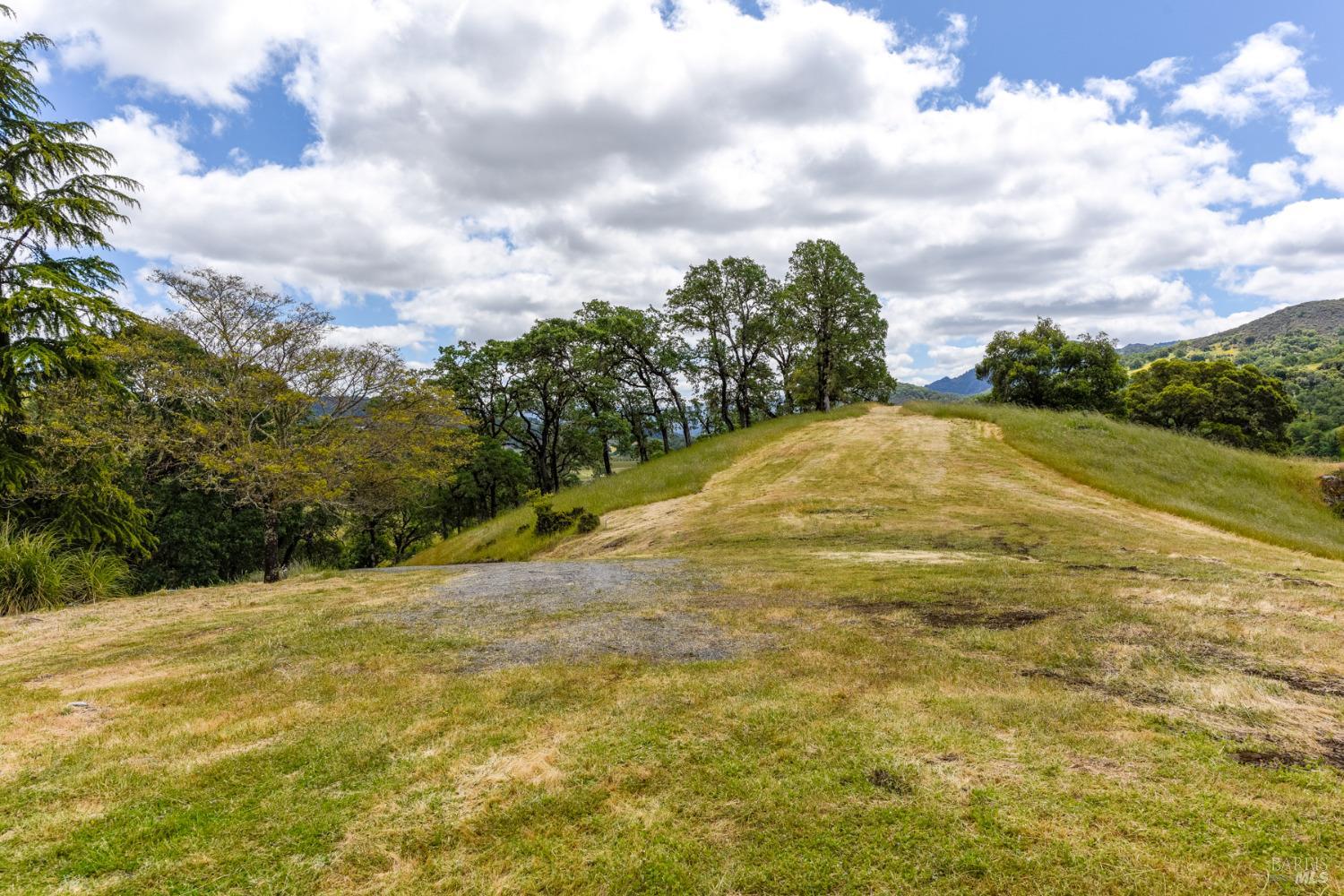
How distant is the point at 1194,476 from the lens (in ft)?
70.4

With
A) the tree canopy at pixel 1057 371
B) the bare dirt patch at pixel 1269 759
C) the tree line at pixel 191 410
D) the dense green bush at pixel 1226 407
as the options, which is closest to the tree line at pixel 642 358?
the tree line at pixel 191 410

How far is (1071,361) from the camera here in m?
47.9

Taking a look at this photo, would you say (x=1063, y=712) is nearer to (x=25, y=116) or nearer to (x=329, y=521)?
(x=25, y=116)

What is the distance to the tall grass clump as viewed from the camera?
10.9m

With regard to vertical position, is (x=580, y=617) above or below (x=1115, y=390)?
below

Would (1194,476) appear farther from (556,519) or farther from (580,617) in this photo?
(556,519)

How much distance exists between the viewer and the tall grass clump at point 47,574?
10.9 meters

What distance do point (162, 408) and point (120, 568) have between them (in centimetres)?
925

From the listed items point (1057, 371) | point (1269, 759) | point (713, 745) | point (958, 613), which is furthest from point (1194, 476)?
point (1057, 371)

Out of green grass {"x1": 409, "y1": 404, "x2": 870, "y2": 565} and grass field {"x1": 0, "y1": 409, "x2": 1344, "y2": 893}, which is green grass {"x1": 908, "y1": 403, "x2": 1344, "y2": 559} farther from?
green grass {"x1": 409, "y1": 404, "x2": 870, "y2": 565}

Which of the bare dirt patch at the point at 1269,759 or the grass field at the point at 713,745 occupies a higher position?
the grass field at the point at 713,745

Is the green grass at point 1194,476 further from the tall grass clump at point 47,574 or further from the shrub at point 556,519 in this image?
the tall grass clump at point 47,574

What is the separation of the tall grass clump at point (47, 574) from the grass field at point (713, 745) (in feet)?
7.95

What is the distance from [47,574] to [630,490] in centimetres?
2107
